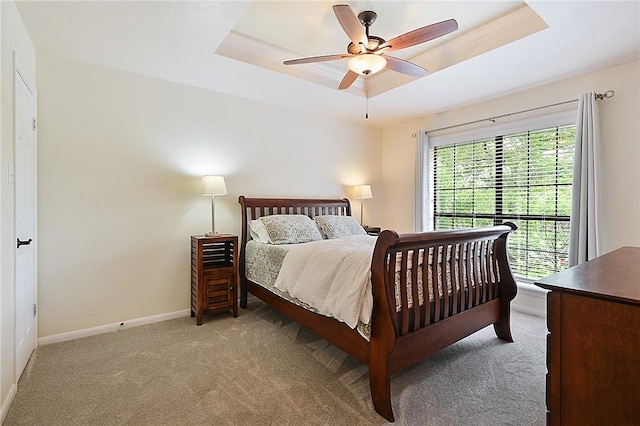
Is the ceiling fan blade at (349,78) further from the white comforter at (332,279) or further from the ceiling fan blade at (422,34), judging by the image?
the white comforter at (332,279)

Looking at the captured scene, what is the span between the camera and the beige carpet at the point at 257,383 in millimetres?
1746

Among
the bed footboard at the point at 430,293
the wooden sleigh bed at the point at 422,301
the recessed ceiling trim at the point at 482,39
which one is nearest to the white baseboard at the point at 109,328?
the wooden sleigh bed at the point at 422,301

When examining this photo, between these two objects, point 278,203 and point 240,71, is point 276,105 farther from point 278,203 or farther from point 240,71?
point 278,203

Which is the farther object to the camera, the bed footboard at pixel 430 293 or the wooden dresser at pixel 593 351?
the bed footboard at pixel 430 293

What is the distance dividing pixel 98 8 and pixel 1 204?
4.62ft

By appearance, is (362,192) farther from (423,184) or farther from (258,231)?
(258,231)

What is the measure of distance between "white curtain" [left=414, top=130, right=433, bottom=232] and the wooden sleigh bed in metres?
1.83

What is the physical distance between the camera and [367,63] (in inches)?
93.0

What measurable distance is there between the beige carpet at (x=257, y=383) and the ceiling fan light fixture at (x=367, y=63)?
2249 millimetres

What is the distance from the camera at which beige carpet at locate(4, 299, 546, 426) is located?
175cm

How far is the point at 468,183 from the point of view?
13.8 feet

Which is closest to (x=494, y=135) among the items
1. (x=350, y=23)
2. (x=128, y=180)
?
(x=350, y=23)

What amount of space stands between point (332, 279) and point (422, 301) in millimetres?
601

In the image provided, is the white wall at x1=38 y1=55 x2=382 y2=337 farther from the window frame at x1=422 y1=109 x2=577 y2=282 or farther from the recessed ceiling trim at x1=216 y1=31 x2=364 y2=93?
the window frame at x1=422 y1=109 x2=577 y2=282
